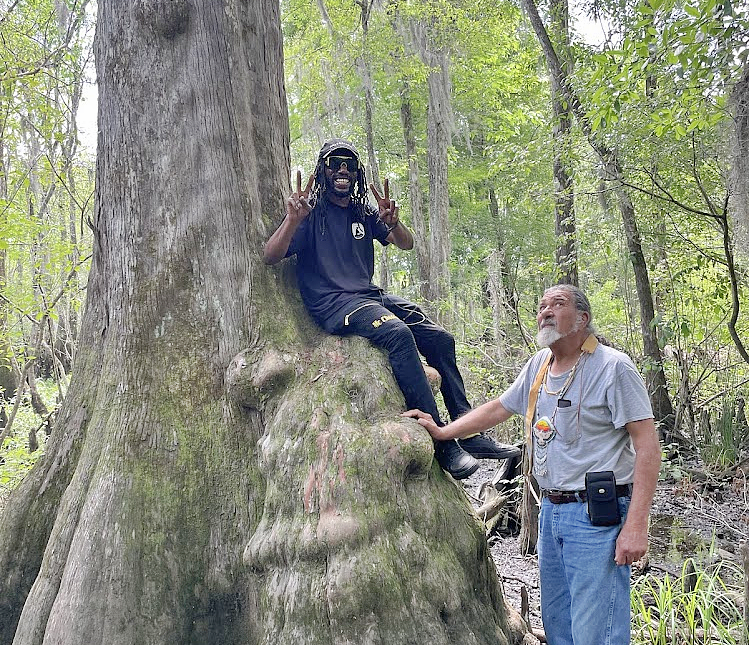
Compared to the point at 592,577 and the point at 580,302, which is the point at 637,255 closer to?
the point at 580,302

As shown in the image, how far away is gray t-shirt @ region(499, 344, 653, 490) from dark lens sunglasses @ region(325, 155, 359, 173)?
73.2 inches

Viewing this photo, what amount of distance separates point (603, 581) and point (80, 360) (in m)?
3.26

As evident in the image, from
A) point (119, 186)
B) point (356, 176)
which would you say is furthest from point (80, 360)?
point (356, 176)

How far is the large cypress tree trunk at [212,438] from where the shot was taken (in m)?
2.95

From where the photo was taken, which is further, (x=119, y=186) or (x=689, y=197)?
(x=689, y=197)

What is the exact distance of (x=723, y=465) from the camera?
8438mm

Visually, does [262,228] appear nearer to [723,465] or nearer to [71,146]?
[71,146]

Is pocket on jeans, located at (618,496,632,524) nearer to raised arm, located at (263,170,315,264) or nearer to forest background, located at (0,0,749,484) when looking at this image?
raised arm, located at (263,170,315,264)

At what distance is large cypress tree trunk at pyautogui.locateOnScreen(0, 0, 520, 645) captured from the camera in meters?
2.95

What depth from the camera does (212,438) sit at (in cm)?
349

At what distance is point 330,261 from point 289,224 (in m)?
0.42

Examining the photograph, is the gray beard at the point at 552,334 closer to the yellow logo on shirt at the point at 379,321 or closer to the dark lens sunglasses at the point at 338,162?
the yellow logo on shirt at the point at 379,321

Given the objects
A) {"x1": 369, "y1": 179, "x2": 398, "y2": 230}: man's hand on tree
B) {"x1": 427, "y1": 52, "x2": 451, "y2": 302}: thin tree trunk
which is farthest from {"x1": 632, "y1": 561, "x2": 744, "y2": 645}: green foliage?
{"x1": 427, "y1": 52, "x2": 451, "y2": 302}: thin tree trunk

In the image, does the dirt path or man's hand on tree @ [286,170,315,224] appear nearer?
man's hand on tree @ [286,170,315,224]
